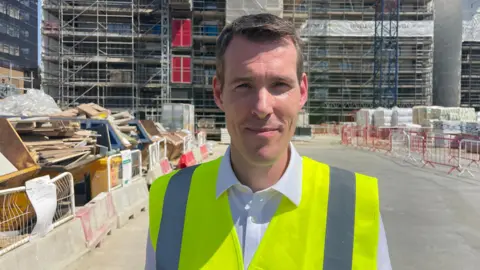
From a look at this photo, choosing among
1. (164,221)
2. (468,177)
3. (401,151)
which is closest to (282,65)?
(164,221)

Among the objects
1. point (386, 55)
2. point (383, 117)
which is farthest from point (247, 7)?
point (386, 55)

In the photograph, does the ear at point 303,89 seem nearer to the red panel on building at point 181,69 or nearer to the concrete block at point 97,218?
the concrete block at point 97,218

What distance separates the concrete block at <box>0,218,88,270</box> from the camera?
153 inches

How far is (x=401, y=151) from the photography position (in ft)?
62.9

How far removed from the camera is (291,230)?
4.75 ft

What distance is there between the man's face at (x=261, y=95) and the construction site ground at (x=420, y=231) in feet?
13.3

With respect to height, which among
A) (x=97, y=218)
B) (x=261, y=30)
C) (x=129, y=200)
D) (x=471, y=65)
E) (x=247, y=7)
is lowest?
(x=129, y=200)

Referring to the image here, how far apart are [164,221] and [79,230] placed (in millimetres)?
4104

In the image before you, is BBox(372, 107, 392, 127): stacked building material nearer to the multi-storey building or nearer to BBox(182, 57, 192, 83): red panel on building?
BBox(182, 57, 192, 83): red panel on building

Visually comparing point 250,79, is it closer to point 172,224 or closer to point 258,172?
point 258,172

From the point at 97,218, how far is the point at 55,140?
122 inches

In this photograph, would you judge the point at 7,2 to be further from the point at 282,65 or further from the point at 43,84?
the point at 282,65

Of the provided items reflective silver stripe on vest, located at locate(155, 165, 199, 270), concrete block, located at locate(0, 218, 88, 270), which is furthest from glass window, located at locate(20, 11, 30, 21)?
reflective silver stripe on vest, located at locate(155, 165, 199, 270)

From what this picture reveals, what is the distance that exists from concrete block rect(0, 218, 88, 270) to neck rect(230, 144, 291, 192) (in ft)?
10.3
